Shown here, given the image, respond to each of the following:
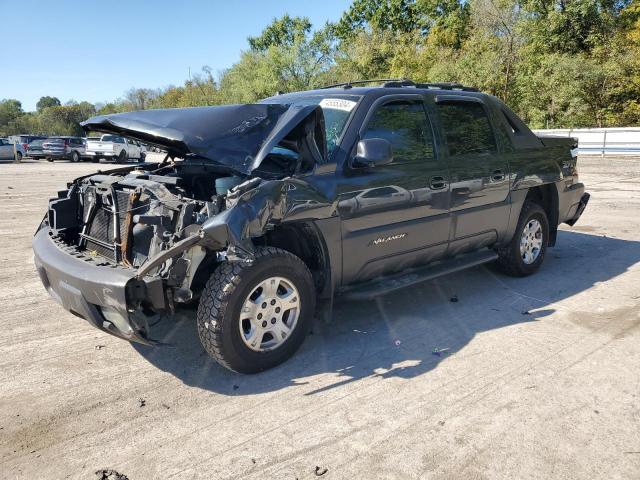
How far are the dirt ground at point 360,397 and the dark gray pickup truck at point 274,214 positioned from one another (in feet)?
1.29

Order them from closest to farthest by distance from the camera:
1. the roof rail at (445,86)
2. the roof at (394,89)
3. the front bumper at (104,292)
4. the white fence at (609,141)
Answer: the front bumper at (104,292) < the roof at (394,89) < the roof rail at (445,86) < the white fence at (609,141)

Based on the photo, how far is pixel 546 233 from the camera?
5.84m

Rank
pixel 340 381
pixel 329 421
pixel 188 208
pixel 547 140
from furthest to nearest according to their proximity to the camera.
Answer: pixel 547 140
pixel 340 381
pixel 188 208
pixel 329 421

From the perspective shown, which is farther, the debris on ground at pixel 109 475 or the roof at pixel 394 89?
the roof at pixel 394 89

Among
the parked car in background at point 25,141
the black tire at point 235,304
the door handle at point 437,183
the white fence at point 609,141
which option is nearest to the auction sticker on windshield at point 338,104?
the door handle at point 437,183

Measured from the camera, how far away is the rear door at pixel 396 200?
3826mm

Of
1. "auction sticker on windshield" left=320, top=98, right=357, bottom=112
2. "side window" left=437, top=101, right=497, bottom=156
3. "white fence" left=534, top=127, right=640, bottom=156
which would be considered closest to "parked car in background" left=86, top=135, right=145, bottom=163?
"white fence" left=534, top=127, right=640, bottom=156

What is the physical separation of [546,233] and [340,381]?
3584mm

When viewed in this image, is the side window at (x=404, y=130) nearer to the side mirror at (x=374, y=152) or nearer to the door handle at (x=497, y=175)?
the side mirror at (x=374, y=152)

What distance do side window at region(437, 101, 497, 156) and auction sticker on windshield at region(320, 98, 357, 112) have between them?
0.97m

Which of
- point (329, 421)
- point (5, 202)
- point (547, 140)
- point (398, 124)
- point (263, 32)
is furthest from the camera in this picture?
point (263, 32)

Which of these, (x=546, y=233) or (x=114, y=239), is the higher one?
(x=114, y=239)

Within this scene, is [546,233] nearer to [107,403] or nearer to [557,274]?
[557,274]

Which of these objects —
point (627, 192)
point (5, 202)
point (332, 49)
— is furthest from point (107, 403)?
point (332, 49)
